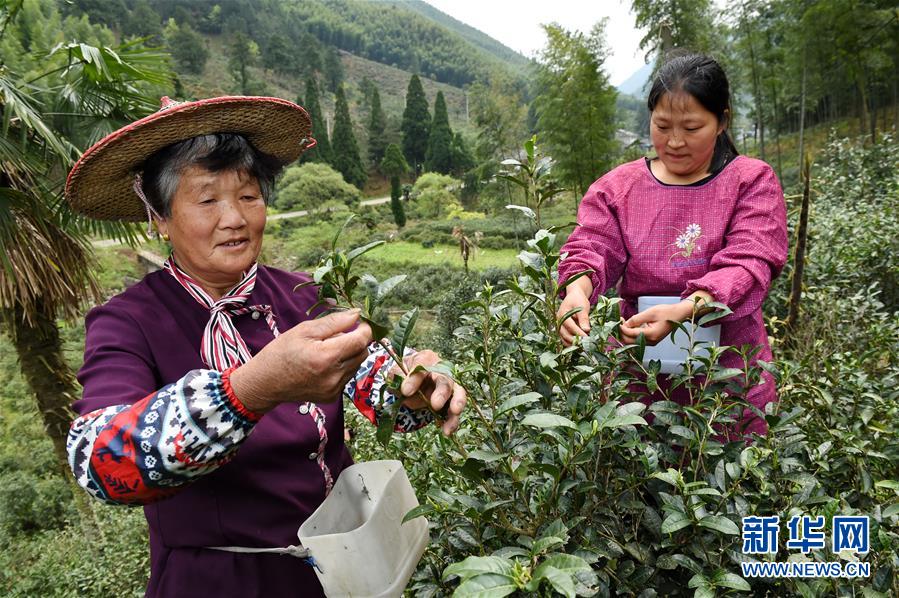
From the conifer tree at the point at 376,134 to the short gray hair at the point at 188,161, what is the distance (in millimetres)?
42832

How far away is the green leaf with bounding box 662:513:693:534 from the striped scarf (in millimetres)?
901

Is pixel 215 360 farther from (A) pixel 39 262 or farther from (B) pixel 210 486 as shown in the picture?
(A) pixel 39 262

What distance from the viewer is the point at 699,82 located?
1489mm

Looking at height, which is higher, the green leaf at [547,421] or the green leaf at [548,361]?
the green leaf at [548,361]

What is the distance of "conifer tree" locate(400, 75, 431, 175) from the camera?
1641 inches

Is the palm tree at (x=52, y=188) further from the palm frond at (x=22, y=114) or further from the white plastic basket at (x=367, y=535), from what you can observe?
the white plastic basket at (x=367, y=535)

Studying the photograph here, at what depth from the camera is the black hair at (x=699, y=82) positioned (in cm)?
149

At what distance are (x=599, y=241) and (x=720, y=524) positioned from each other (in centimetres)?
90

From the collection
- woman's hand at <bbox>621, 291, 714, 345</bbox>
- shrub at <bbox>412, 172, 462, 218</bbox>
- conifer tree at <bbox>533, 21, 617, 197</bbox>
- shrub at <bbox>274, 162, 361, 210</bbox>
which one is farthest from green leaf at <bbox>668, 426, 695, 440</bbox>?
shrub at <bbox>412, 172, 462, 218</bbox>

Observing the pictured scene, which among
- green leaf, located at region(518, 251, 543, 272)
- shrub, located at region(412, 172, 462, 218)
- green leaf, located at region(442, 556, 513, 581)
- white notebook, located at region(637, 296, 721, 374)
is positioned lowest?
green leaf, located at region(442, 556, 513, 581)

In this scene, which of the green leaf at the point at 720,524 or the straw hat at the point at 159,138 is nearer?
the green leaf at the point at 720,524

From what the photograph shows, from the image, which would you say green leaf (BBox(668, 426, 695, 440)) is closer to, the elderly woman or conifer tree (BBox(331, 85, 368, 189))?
the elderly woman

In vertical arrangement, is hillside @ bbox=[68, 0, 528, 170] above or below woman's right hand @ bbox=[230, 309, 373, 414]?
above

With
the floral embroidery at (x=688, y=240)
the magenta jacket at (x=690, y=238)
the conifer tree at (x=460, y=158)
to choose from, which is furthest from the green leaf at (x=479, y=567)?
the conifer tree at (x=460, y=158)
